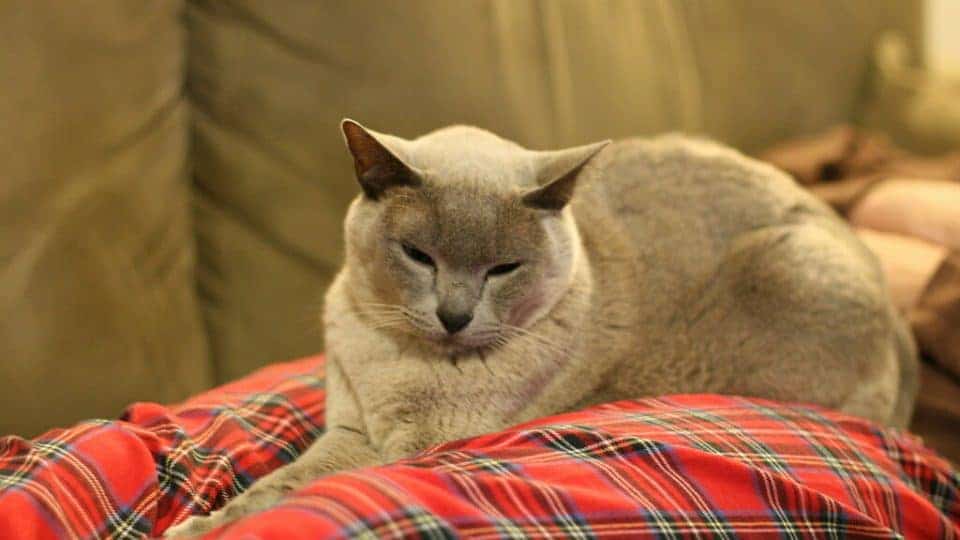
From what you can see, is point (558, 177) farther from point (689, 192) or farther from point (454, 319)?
point (689, 192)

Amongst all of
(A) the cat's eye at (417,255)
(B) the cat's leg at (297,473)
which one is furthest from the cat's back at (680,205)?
(B) the cat's leg at (297,473)

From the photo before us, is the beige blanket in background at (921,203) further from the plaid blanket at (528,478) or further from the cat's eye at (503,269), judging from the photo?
the cat's eye at (503,269)

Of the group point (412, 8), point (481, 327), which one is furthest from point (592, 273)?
point (412, 8)

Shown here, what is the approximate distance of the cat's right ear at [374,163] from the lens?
106 centimetres

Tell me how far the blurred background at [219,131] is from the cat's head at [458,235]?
1.12 ft

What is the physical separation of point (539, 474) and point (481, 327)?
22 centimetres

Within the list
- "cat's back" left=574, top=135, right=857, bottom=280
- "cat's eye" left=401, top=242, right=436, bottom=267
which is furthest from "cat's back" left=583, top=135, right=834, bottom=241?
"cat's eye" left=401, top=242, right=436, bottom=267

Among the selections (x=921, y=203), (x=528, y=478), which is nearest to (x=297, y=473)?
(x=528, y=478)

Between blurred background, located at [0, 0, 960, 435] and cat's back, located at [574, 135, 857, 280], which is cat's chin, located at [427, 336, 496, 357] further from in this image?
blurred background, located at [0, 0, 960, 435]

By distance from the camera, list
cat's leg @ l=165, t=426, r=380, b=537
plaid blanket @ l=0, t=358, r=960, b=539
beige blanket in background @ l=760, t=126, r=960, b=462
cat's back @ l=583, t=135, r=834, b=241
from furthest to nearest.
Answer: beige blanket in background @ l=760, t=126, r=960, b=462
cat's back @ l=583, t=135, r=834, b=241
cat's leg @ l=165, t=426, r=380, b=537
plaid blanket @ l=0, t=358, r=960, b=539

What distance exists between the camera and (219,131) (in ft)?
4.83

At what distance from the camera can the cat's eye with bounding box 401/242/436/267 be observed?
1.12m

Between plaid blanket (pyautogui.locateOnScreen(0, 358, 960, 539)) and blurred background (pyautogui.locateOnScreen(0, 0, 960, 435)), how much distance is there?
0.20m

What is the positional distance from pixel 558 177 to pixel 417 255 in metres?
0.19
